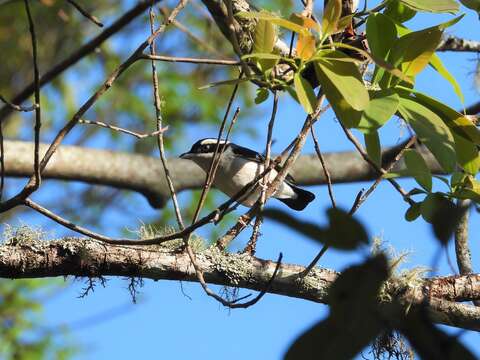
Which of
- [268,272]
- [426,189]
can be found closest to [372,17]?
[426,189]

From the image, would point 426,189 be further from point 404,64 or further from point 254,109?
point 254,109

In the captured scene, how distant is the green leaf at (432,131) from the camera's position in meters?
2.04

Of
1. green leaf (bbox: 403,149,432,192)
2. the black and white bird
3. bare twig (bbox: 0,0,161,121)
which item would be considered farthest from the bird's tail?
green leaf (bbox: 403,149,432,192)

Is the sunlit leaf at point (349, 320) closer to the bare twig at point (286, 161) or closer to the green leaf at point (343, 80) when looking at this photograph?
the green leaf at point (343, 80)

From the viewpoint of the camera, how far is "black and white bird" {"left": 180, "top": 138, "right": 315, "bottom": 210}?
545 cm

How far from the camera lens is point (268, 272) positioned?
8.70ft

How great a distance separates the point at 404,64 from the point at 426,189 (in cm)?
36

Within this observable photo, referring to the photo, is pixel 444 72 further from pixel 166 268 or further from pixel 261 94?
pixel 166 268

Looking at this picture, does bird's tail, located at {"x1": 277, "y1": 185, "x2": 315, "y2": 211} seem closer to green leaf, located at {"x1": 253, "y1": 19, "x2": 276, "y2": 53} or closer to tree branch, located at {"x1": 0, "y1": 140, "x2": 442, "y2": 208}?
tree branch, located at {"x1": 0, "y1": 140, "x2": 442, "y2": 208}

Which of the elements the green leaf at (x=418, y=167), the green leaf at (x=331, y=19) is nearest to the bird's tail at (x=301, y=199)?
the green leaf at (x=418, y=167)

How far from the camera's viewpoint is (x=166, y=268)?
8.57 ft

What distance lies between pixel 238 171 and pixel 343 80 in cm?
355

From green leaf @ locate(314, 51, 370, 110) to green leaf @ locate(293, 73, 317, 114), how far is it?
0.10 metres

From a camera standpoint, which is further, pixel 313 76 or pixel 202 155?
pixel 202 155
